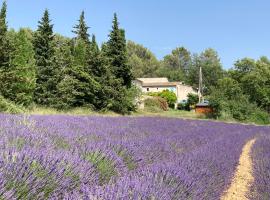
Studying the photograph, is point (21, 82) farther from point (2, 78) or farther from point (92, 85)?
point (92, 85)

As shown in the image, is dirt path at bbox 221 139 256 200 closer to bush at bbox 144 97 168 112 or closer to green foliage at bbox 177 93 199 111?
bush at bbox 144 97 168 112

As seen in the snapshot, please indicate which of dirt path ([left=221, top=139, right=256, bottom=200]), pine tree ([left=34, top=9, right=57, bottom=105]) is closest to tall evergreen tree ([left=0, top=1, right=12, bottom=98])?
pine tree ([left=34, top=9, right=57, bottom=105])

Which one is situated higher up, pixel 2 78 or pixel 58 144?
pixel 2 78

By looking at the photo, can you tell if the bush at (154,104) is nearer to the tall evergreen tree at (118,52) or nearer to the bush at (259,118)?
the tall evergreen tree at (118,52)

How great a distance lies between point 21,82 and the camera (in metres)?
23.9

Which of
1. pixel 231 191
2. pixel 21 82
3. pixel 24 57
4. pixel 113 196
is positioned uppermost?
pixel 24 57

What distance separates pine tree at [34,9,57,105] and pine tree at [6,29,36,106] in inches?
97.8

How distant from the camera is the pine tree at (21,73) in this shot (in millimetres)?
23078

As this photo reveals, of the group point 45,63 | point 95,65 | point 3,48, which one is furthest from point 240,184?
point 45,63

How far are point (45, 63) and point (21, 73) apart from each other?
19.7 feet

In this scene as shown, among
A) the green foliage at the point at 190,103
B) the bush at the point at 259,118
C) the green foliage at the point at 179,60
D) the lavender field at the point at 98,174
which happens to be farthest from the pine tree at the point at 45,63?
the green foliage at the point at 179,60

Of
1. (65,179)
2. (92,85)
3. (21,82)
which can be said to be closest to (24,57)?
(21,82)

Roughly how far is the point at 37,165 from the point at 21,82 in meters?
21.8

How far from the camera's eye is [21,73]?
80.3 feet
